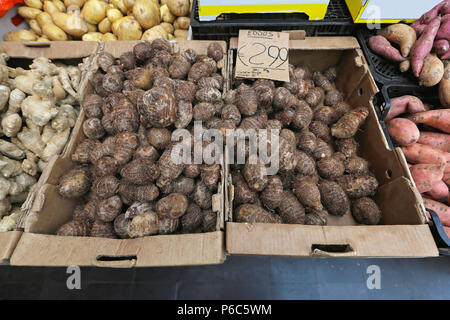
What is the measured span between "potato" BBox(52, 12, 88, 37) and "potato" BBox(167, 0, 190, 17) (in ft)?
3.61

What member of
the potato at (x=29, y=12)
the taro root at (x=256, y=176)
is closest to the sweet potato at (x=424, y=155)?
the taro root at (x=256, y=176)

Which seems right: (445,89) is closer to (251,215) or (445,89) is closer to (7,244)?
(251,215)

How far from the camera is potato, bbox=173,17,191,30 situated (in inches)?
115

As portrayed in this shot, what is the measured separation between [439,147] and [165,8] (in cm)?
331

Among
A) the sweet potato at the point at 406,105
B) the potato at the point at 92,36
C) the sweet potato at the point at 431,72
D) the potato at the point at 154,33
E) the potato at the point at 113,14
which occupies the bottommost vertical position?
the sweet potato at the point at 406,105

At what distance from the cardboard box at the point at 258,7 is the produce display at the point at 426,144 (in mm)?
1126

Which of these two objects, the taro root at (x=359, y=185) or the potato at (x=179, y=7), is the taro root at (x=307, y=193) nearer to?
the taro root at (x=359, y=185)

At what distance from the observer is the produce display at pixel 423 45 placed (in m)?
2.12

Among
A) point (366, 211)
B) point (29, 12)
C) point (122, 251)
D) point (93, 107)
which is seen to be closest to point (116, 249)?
point (122, 251)

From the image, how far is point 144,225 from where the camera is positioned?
152cm

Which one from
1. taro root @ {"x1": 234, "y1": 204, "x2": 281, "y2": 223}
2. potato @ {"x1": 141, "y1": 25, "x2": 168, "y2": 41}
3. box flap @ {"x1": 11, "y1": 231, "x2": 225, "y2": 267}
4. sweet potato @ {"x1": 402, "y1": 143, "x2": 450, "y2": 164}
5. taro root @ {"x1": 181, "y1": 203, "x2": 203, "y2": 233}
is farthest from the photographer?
potato @ {"x1": 141, "y1": 25, "x2": 168, "y2": 41}

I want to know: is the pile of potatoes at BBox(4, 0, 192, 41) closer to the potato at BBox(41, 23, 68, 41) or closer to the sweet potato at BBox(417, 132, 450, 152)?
the potato at BBox(41, 23, 68, 41)

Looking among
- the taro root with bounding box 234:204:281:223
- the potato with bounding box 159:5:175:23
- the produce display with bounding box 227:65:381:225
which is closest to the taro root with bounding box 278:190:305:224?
the produce display with bounding box 227:65:381:225

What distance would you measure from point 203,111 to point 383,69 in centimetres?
186
